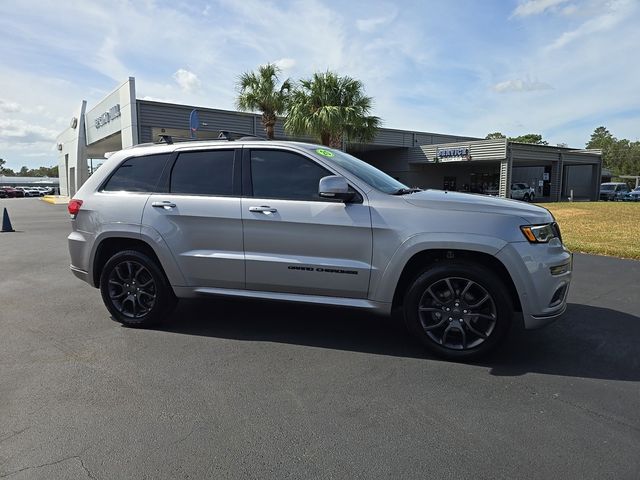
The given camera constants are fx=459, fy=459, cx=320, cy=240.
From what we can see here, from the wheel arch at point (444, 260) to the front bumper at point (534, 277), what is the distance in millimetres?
94

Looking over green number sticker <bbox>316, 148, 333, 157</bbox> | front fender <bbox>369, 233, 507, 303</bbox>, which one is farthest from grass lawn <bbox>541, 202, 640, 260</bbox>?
green number sticker <bbox>316, 148, 333, 157</bbox>

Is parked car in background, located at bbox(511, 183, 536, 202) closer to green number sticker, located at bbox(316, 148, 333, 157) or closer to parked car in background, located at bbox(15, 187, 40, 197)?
green number sticker, located at bbox(316, 148, 333, 157)

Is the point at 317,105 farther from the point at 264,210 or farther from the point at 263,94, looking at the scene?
the point at 264,210

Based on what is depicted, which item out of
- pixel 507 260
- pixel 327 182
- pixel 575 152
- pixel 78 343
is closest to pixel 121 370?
pixel 78 343

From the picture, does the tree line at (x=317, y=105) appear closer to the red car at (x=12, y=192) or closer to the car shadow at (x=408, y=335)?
the car shadow at (x=408, y=335)

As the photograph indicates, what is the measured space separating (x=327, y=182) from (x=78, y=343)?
2855 millimetres

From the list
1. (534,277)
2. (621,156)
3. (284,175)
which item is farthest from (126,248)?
(621,156)

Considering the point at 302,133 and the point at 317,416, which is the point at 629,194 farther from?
the point at 317,416

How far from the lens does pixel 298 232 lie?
4.13m

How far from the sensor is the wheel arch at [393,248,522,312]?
3.86 metres

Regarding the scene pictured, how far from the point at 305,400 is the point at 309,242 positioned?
1.40 metres

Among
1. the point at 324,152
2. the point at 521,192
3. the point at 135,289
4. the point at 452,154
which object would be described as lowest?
the point at 135,289

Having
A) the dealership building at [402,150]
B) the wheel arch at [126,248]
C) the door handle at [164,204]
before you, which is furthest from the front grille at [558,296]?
the dealership building at [402,150]

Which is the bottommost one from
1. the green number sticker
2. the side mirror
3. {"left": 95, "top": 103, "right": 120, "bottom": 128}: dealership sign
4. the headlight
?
the headlight
